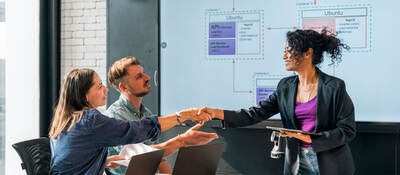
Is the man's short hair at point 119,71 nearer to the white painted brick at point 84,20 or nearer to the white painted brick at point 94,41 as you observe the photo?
the white painted brick at point 94,41

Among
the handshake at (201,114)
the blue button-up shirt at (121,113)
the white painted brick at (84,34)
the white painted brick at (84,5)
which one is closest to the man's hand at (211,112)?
the handshake at (201,114)

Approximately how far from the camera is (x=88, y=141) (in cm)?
265

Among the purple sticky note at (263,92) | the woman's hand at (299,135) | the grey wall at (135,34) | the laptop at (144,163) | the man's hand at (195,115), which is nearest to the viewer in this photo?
the laptop at (144,163)

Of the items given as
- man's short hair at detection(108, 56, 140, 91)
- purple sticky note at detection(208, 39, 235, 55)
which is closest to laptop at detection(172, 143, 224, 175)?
man's short hair at detection(108, 56, 140, 91)

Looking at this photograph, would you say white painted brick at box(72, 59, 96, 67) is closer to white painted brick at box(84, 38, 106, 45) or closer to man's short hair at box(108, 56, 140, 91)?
white painted brick at box(84, 38, 106, 45)

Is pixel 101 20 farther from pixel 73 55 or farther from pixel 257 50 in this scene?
pixel 257 50

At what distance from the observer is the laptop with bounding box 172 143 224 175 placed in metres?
2.71

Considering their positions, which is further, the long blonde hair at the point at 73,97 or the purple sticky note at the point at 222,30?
the purple sticky note at the point at 222,30

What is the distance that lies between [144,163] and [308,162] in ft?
3.68

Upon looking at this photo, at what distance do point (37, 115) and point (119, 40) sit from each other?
1244mm

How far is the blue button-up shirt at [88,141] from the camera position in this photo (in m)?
2.64

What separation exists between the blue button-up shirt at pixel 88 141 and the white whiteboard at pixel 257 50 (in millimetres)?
1614

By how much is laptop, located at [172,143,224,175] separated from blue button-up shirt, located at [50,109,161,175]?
256 millimetres

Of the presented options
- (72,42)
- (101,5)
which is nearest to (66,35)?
(72,42)
